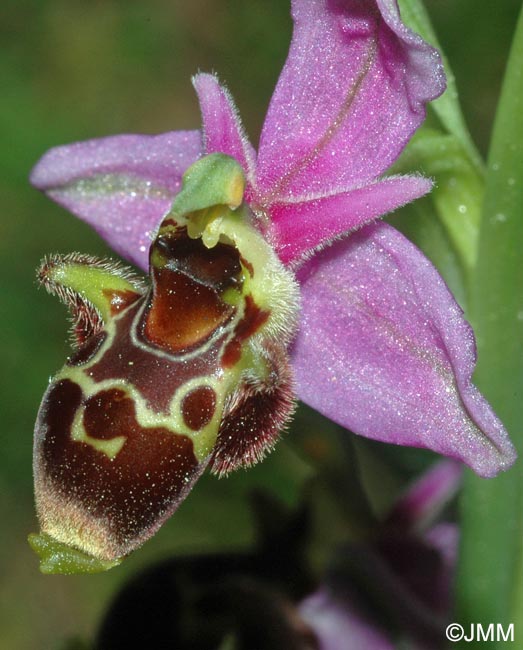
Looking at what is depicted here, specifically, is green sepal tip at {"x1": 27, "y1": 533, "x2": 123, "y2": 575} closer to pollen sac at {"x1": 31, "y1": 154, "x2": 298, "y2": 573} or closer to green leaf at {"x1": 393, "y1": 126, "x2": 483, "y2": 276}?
pollen sac at {"x1": 31, "y1": 154, "x2": 298, "y2": 573}

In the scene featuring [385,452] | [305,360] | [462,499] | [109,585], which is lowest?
[109,585]

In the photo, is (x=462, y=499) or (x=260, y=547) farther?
(x=260, y=547)

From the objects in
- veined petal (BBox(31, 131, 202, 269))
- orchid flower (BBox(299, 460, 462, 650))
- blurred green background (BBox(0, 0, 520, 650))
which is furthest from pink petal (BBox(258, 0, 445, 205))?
blurred green background (BBox(0, 0, 520, 650))

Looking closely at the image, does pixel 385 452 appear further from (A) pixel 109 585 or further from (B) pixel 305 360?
(A) pixel 109 585

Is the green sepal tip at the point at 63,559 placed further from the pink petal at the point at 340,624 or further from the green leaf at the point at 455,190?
the pink petal at the point at 340,624

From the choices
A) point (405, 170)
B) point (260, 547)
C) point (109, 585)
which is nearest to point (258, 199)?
point (405, 170)

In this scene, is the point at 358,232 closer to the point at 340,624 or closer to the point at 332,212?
the point at 332,212

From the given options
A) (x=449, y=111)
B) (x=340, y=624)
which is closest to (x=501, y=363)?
(x=449, y=111)
